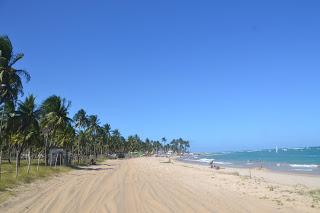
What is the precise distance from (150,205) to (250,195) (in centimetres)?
696

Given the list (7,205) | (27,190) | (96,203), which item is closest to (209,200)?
(96,203)

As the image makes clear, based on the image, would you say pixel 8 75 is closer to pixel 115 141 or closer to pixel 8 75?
pixel 8 75

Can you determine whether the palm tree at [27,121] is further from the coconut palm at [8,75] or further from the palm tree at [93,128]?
the palm tree at [93,128]

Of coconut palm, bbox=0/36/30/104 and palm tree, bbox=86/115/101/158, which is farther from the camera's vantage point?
palm tree, bbox=86/115/101/158

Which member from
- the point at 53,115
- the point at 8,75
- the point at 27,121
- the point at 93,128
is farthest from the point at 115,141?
the point at 8,75

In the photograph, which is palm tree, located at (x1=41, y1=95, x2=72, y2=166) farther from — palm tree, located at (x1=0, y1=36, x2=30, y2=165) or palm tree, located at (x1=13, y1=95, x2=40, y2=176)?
palm tree, located at (x1=0, y1=36, x2=30, y2=165)

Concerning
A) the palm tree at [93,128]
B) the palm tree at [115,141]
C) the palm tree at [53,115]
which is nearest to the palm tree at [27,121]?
the palm tree at [53,115]

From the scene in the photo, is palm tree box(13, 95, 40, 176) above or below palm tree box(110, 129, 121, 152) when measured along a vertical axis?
below

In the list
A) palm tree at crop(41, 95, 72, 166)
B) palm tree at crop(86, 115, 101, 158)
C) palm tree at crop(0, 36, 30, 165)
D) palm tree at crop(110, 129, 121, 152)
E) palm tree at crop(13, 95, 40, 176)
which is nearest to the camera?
palm tree at crop(0, 36, 30, 165)

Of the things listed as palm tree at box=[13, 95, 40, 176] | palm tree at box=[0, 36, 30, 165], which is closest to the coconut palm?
palm tree at box=[0, 36, 30, 165]

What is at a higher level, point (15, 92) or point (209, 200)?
point (15, 92)

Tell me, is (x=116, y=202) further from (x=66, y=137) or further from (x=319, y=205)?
(x=66, y=137)

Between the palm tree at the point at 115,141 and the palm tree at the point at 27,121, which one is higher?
the palm tree at the point at 115,141

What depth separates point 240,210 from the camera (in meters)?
Answer: 17.0
